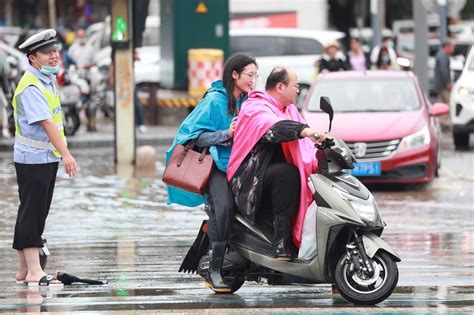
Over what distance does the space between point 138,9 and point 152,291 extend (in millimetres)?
10915

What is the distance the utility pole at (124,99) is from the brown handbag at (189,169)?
36.2ft

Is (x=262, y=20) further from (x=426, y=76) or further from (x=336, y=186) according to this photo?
(x=336, y=186)

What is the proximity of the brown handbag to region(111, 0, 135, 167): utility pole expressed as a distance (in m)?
11.0

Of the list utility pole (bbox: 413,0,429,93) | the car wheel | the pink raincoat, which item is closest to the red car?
the car wheel

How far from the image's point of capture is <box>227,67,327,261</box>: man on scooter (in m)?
8.84

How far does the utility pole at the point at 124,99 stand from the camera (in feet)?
66.8

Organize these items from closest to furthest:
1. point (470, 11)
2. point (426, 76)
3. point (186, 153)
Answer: point (186, 153)
point (426, 76)
point (470, 11)

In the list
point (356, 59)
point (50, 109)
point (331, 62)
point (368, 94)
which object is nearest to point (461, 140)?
point (331, 62)

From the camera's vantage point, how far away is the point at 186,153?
371 inches

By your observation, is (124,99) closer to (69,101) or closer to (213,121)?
(69,101)

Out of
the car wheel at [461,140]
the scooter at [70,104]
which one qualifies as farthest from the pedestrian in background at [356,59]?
the scooter at [70,104]

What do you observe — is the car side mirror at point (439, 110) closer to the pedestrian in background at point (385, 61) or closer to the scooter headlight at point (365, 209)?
the scooter headlight at point (365, 209)

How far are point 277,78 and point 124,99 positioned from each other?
457 inches

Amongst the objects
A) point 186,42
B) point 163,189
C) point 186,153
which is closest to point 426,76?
point 186,42
